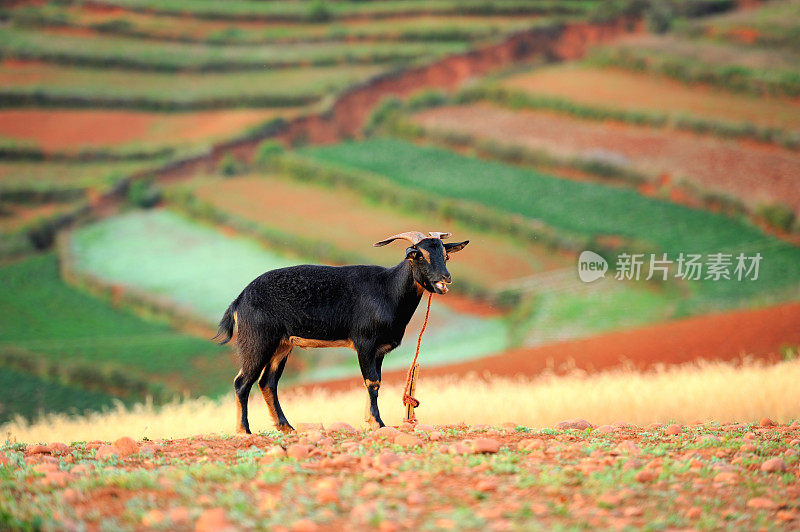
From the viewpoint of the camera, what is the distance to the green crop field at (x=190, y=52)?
4028cm

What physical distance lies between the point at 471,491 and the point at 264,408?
777 cm

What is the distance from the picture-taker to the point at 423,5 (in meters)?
44.3

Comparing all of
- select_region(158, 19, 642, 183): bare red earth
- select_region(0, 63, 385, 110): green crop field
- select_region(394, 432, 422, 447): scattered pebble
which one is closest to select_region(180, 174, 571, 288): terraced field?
select_region(158, 19, 642, 183): bare red earth

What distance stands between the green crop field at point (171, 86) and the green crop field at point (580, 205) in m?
4.16

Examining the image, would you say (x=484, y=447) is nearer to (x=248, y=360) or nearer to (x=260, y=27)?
(x=248, y=360)

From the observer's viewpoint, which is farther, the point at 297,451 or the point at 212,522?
the point at 297,451

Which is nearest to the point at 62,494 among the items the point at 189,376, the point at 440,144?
the point at 189,376

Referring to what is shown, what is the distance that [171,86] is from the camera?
40.7 metres

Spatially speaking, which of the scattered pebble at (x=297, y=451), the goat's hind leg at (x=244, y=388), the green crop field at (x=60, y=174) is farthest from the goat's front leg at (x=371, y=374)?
the green crop field at (x=60, y=174)

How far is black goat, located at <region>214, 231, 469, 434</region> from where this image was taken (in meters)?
10.3

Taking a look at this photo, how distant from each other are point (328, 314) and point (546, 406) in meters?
4.08

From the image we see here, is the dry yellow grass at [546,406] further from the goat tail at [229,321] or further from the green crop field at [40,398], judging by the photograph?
the green crop field at [40,398]

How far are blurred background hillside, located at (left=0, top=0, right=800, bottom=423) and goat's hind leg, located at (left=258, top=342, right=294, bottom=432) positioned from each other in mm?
9788

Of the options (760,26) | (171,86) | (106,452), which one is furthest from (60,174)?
(106,452)
